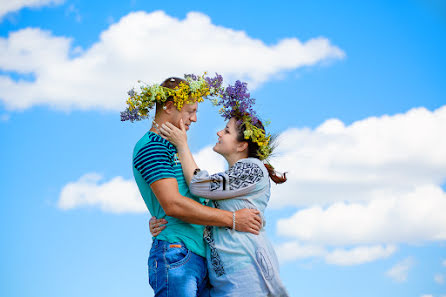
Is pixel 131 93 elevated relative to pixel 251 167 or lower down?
elevated

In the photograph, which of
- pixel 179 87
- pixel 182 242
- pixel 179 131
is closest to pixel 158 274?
pixel 182 242

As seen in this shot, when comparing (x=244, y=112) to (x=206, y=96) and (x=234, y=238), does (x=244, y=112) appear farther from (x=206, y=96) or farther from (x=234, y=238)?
(x=234, y=238)

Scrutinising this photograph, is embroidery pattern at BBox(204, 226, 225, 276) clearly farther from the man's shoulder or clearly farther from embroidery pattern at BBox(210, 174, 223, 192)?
the man's shoulder

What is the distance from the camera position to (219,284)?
456cm

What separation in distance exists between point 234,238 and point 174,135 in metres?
1.04

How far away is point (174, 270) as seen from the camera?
4.27 meters

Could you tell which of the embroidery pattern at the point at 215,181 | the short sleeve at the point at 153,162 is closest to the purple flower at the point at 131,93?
the short sleeve at the point at 153,162

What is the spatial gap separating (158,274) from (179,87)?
5.49ft

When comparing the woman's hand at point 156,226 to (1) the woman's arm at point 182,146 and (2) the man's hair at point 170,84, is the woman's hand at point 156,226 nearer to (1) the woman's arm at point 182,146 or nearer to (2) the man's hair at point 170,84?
(1) the woman's arm at point 182,146

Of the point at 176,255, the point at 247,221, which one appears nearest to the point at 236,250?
the point at 247,221

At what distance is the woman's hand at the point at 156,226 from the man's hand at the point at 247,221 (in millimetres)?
633

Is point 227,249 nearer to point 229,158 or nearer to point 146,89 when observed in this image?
point 229,158

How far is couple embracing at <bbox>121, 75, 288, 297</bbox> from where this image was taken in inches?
169

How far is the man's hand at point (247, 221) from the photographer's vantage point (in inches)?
179
